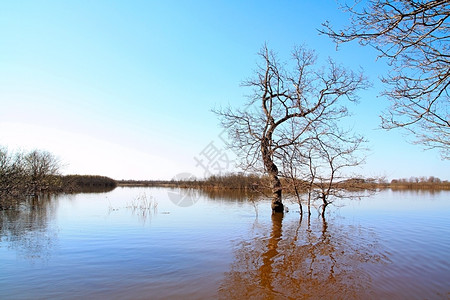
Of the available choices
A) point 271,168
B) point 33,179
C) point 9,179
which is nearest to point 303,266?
point 271,168

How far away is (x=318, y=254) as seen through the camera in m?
7.00

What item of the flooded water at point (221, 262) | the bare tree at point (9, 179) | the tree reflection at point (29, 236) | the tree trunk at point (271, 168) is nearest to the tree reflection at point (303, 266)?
the flooded water at point (221, 262)

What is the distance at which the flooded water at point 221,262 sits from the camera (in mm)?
4656

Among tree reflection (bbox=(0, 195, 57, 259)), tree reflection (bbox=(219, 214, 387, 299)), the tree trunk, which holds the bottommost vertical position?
tree reflection (bbox=(219, 214, 387, 299))

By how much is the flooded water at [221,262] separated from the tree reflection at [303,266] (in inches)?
0.7

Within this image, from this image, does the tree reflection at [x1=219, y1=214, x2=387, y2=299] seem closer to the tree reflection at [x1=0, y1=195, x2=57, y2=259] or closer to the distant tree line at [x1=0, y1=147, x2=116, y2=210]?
the tree reflection at [x1=0, y1=195, x2=57, y2=259]

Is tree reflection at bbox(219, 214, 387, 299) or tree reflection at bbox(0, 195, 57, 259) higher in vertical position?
tree reflection at bbox(0, 195, 57, 259)

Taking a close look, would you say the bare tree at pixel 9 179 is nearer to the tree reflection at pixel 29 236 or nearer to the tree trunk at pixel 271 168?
the tree reflection at pixel 29 236

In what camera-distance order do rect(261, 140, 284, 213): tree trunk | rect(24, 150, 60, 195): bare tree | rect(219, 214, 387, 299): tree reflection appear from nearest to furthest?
rect(219, 214, 387, 299): tree reflection, rect(261, 140, 284, 213): tree trunk, rect(24, 150, 60, 195): bare tree

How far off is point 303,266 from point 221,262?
1.71 m

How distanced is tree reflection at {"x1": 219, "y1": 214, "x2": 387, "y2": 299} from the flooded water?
18 mm

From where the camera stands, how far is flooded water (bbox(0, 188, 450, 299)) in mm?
4656

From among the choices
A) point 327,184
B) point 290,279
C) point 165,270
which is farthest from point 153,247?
point 327,184

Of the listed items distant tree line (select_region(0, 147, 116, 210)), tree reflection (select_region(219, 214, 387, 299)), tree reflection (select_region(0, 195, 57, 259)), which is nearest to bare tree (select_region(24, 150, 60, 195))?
distant tree line (select_region(0, 147, 116, 210))
